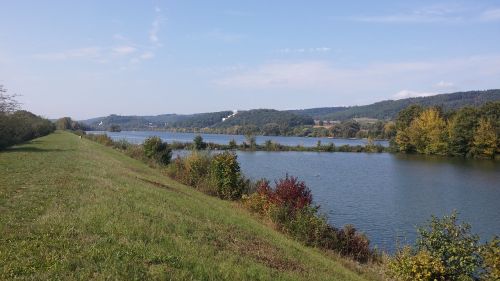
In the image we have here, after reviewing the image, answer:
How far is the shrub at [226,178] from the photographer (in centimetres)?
2920

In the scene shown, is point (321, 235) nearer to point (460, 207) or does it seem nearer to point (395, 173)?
point (460, 207)

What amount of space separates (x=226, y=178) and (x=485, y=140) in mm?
77044

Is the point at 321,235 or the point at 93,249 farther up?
the point at 93,249

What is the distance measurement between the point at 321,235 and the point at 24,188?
11.4 meters

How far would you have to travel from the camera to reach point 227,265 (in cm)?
964

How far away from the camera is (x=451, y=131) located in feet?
317

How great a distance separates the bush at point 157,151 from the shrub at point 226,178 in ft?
68.0

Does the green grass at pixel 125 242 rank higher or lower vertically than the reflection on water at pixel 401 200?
higher

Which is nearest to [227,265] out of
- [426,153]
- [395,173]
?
[395,173]

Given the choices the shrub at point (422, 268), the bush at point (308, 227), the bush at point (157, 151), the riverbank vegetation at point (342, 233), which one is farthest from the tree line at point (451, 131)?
the shrub at point (422, 268)

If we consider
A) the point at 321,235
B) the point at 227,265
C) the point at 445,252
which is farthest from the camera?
the point at 321,235

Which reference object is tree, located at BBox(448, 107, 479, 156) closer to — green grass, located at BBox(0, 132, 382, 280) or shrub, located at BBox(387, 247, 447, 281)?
green grass, located at BBox(0, 132, 382, 280)

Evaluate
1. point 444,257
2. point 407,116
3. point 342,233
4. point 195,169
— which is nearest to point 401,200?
point 195,169

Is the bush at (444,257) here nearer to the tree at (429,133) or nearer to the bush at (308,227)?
the bush at (308,227)
